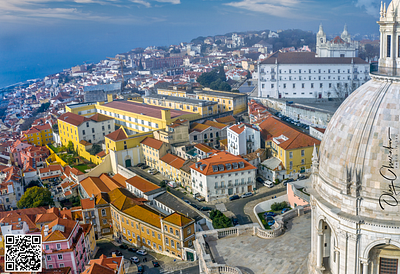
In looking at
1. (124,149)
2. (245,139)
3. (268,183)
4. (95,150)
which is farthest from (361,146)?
(95,150)

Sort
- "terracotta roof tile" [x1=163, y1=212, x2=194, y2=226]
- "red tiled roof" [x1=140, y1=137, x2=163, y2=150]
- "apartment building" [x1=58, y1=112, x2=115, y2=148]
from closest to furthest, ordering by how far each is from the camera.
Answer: "terracotta roof tile" [x1=163, y1=212, x2=194, y2=226] → "red tiled roof" [x1=140, y1=137, x2=163, y2=150] → "apartment building" [x1=58, y1=112, x2=115, y2=148]

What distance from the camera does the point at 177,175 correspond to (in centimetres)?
5709

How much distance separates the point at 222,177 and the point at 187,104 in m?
36.7

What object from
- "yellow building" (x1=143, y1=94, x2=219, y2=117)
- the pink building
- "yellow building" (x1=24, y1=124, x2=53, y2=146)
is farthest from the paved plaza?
"yellow building" (x1=24, y1=124, x2=53, y2=146)

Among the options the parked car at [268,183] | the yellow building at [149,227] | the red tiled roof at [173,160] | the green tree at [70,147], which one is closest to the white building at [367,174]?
the yellow building at [149,227]

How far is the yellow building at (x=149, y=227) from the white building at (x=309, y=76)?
52516mm

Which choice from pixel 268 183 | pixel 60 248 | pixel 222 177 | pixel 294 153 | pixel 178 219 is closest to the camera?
pixel 60 248

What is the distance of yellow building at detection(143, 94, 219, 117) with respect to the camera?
80.9 m

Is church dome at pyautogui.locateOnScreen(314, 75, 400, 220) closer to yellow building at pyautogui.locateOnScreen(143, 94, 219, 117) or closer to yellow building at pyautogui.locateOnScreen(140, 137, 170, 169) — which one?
yellow building at pyautogui.locateOnScreen(140, 137, 170, 169)

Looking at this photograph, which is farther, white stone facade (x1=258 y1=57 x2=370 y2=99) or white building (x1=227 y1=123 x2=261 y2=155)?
white stone facade (x1=258 y1=57 x2=370 y2=99)

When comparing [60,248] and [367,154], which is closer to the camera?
[367,154]

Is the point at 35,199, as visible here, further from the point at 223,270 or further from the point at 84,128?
the point at 223,270

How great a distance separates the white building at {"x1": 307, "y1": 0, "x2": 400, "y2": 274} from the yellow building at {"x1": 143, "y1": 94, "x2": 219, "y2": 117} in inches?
2443

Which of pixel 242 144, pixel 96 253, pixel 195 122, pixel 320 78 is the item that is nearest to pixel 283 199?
pixel 242 144
